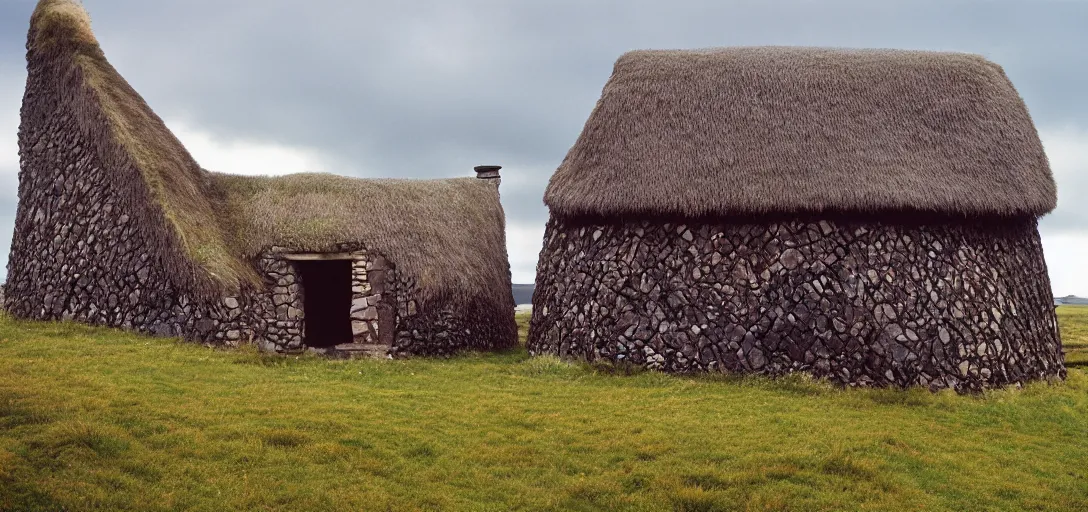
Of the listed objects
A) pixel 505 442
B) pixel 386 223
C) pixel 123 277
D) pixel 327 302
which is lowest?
pixel 505 442

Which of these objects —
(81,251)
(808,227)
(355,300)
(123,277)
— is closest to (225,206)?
(123,277)

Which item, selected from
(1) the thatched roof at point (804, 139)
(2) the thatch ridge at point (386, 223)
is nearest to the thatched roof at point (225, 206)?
(2) the thatch ridge at point (386, 223)

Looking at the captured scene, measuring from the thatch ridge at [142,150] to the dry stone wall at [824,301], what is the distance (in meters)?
8.44

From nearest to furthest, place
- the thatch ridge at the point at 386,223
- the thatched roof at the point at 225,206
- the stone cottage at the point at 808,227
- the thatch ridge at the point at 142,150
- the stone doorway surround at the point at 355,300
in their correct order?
1. the stone cottage at the point at 808,227
2. the thatch ridge at the point at 142,150
3. the thatched roof at the point at 225,206
4. the stone doorway surround at the point at 355,300
5. the thatch ridge at the point at 386,223

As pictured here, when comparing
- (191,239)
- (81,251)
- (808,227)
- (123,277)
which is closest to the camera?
(808,227)

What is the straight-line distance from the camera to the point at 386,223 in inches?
854

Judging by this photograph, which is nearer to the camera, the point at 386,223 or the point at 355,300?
the point at 355,300

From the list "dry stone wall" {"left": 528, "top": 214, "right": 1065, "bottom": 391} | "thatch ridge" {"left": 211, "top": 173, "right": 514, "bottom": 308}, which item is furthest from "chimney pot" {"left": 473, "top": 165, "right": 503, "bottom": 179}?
"dry stone wall" {"left": 528, "top": 214, "right": 1065, "bottom": 391}

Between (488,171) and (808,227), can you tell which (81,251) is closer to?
(488,171)

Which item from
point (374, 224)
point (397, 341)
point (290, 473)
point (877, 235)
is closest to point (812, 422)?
point (877, 235)

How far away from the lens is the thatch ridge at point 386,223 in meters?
21.0

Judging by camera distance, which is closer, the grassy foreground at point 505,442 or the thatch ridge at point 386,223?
the grassy foreground at point 505,442

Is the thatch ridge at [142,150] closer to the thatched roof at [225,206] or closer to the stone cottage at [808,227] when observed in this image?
the thatched roof at [225,206]

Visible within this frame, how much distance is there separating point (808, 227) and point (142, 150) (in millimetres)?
14766
